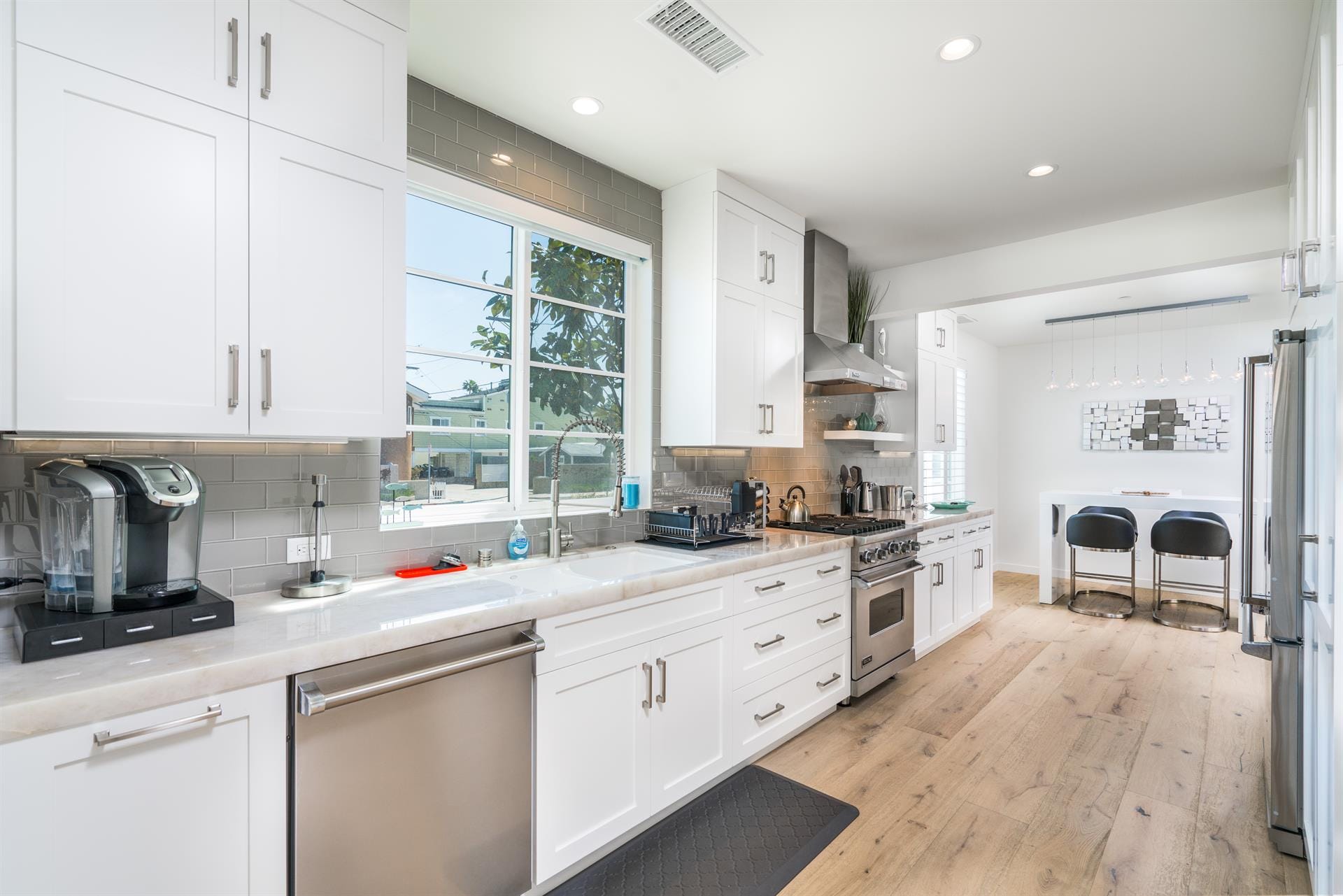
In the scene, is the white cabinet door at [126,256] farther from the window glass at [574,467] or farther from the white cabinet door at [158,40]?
the window glass at [574,467]

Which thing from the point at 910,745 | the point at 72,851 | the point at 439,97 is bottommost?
the point at 910,745

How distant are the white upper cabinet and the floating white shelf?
0.96 meters

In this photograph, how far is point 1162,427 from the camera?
6.22m

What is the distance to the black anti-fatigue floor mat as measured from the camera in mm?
1988

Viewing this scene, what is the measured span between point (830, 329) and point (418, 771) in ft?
10.9

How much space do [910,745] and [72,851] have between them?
2.91m

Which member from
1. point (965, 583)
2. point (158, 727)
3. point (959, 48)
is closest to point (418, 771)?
point (158, 727)

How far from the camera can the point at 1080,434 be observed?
22.0ft

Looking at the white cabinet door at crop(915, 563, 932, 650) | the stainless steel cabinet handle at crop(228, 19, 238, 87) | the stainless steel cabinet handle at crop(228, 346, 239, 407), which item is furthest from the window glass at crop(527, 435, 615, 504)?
the white cabinet door at crop(915, 563, 932, 650)

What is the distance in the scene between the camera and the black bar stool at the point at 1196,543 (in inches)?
199

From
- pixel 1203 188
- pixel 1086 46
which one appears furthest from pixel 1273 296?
pixel 1086 46

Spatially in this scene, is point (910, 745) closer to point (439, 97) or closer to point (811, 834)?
point (811, 834)

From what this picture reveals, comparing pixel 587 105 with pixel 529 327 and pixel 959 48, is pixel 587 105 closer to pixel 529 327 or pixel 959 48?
pixel 529 327

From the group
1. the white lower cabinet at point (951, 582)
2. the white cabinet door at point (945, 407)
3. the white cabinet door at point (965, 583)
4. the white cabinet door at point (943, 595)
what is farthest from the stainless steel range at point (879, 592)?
the white cabinet door at point (945, 407)
